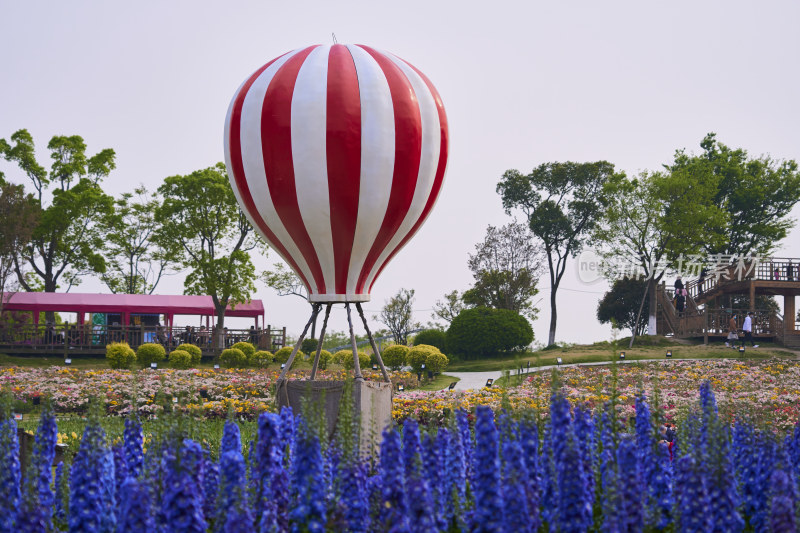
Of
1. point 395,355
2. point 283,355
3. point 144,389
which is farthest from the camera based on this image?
point 283,355

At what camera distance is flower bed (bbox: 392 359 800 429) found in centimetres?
1414

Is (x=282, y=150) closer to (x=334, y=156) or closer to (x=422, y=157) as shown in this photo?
(x=334, y=156)

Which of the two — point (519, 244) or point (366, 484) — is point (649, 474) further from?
point (519, 244)

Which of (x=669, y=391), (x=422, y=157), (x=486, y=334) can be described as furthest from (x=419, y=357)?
(x=422, y=157)

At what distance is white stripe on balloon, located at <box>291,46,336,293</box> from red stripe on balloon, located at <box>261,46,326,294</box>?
0.08m

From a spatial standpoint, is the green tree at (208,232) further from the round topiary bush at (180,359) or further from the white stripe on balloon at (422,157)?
the white stripe on balloon at (422,157)

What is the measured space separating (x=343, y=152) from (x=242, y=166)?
183 cm

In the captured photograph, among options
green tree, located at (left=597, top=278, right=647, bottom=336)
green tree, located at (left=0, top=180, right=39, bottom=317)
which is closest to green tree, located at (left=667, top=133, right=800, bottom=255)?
green tree, located at (left=597, top=278, right=647, bottom=336)

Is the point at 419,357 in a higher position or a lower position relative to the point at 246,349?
higher

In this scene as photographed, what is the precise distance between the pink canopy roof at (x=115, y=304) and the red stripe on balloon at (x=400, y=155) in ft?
103

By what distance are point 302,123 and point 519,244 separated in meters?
39.1

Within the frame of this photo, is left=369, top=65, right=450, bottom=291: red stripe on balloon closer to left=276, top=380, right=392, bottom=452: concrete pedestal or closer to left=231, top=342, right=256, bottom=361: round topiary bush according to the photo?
left=276, top=380, right=392, bottom=452: concrete pedestal

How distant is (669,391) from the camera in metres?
18.8

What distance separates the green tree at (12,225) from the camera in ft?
121
